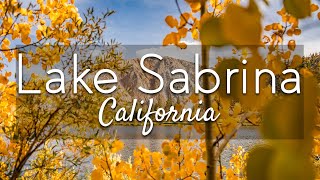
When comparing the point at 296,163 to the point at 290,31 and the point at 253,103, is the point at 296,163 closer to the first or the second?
the point at 253,103

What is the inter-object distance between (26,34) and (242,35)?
107 inches

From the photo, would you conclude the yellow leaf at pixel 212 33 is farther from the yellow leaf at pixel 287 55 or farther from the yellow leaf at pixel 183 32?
the yellow leaf at pixel 287 55

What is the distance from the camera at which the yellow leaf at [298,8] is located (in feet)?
0.74

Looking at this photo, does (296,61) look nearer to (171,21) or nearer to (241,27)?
(171,21)

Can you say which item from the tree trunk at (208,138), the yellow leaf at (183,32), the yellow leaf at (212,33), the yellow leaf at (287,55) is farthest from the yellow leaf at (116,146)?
the yellow leaf at (212,33)

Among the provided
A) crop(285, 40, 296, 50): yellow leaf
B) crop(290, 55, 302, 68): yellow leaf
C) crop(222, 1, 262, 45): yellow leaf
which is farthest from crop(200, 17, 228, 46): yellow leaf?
crop(285, 40, 296, 50): yellow leaf

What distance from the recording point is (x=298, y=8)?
230 mm

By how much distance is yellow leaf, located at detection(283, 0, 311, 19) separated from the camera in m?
0.23

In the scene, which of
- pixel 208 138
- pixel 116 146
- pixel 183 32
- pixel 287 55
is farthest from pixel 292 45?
pixel 208 138

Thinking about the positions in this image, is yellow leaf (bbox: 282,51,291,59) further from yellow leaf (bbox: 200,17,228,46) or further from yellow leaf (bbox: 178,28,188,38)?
yellow leaf (bbox: 200,17,228,46)

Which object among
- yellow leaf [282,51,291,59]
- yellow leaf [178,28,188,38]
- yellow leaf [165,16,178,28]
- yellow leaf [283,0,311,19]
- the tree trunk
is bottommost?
the tree trunk

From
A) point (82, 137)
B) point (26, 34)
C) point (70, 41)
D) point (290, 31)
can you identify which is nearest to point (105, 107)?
point (82, 137)

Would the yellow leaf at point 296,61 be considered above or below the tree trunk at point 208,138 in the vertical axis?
above

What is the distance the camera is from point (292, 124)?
0.60 feet
